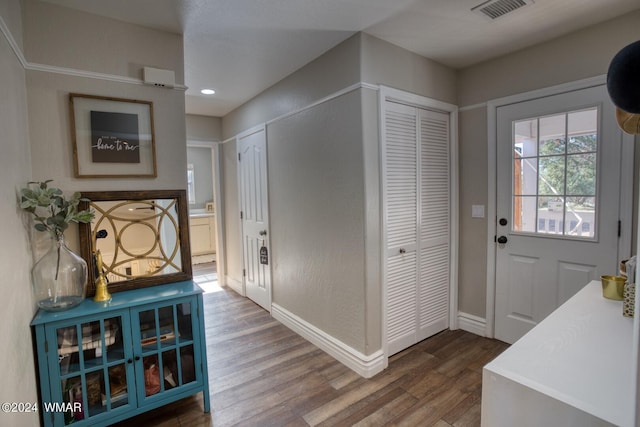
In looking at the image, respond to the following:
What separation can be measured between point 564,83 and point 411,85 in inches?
41.8

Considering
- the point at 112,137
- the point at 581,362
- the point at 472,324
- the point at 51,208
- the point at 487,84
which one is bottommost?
the point at 472,324

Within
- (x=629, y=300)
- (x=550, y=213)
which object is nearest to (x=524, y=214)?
(x=550, y=213)

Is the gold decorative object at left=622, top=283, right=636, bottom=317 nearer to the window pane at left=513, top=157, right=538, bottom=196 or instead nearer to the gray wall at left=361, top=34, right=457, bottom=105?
the window pane at left=513, top=157, right=538, bottom=196

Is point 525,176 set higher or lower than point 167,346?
higher

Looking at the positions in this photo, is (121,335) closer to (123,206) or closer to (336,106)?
(123,206)

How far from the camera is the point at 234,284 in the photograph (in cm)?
442

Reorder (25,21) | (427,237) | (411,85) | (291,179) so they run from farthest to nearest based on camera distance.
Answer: (291,179), (427,237), (411,85), (25,21)

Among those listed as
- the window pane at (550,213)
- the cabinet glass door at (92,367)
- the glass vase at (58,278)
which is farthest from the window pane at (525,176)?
the glass vase at (58,278)

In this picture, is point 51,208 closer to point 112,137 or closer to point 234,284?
point 112,137

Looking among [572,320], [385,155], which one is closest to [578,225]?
[572,320]

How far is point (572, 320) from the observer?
4.38ft

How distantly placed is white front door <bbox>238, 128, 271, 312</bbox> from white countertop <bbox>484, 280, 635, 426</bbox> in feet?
8.72

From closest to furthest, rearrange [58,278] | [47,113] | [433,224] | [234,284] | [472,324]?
1. [58,278]
2. [47,113]
3. [433,224]
4. [472,324]
5. [234,284]

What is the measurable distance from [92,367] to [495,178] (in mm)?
3074
